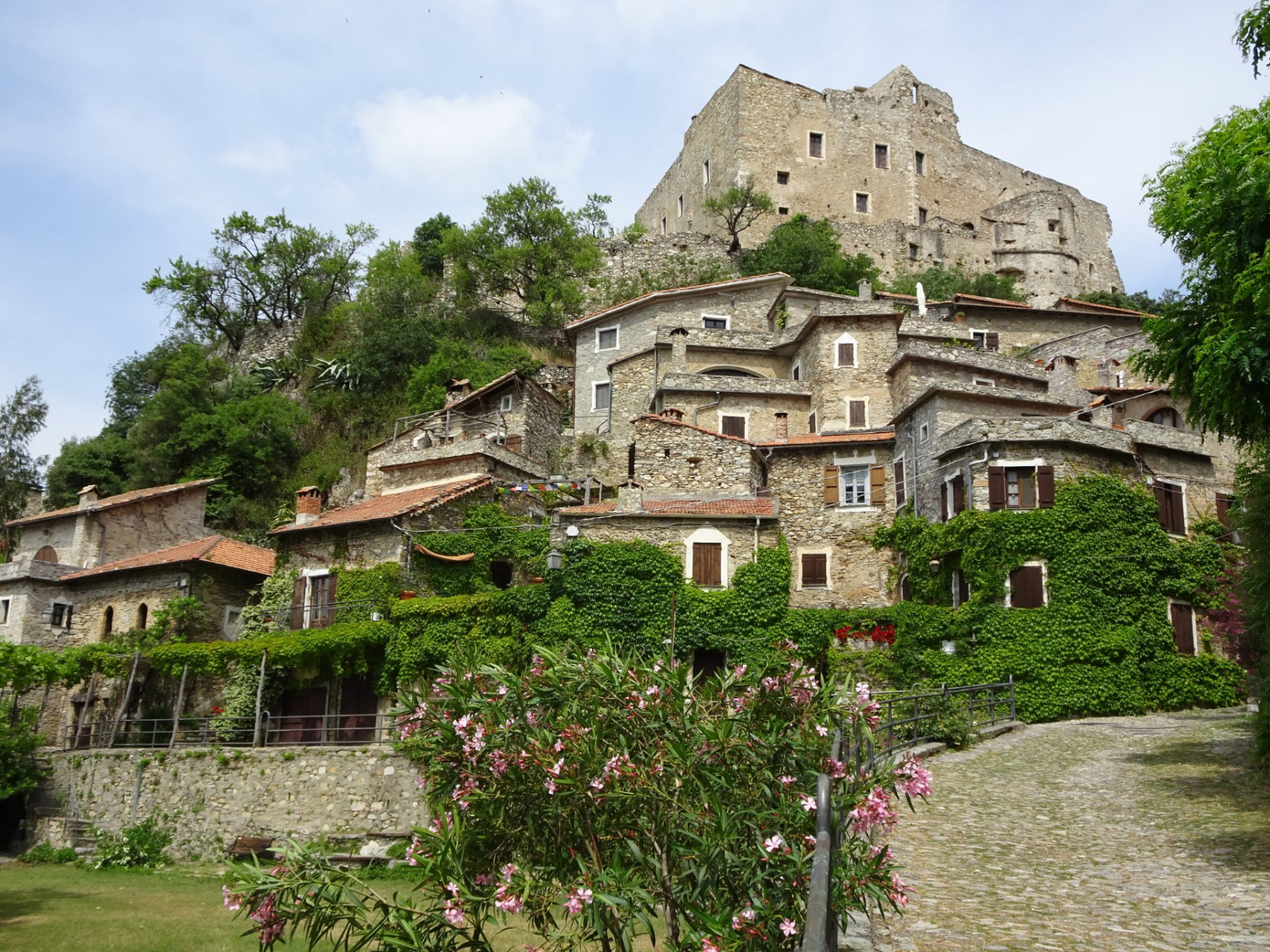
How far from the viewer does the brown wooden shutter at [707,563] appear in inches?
1100

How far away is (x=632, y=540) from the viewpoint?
28.0 meters

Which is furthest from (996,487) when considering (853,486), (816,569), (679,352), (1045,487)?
(679,352)

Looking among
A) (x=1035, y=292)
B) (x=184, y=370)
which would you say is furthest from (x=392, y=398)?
(x=1035, y=292)

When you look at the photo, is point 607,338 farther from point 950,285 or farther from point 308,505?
point 950,285

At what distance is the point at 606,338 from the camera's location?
44.5 m

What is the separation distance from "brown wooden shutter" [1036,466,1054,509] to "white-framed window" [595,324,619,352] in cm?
2110

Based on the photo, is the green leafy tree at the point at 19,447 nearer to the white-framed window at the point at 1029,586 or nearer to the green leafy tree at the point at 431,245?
the green leafy tree at the point at 431,245

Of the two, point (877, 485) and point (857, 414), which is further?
point (857, 414)

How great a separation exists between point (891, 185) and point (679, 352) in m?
32.9

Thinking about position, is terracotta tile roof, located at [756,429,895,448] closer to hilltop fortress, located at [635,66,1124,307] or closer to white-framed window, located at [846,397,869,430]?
white-framed window, located at [846,397,869,430]

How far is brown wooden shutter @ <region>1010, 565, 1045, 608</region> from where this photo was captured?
2561cm

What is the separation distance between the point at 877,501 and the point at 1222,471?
9.38m

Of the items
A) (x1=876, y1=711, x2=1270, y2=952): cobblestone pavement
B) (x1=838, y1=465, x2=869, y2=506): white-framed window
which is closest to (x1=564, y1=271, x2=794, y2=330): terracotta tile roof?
(x1=838, y1=465, x2=869, y2=506): white-framed window

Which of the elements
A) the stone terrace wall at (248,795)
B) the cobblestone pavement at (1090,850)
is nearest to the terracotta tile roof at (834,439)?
the cobblestone pavement at (1090,850)
